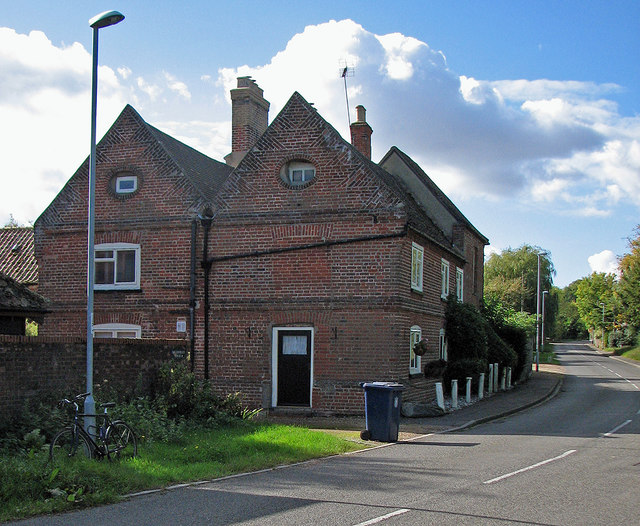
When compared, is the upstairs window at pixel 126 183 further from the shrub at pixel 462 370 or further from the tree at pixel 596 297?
the tree at pixel 596 297

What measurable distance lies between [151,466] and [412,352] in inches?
515

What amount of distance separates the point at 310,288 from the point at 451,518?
530 inches

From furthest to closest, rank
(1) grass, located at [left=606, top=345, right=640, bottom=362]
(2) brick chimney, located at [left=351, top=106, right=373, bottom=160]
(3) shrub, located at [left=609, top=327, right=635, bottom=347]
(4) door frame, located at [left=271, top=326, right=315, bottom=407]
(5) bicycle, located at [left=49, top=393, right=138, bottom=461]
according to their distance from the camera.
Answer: (3) shrub, located at [left=609, top=327, right=635, bottom=347]
(1) grass, located at [left=606, top=345, right=640, bottom=362]
(2) brick chimney, located at [left=351, top=106, right=373, bottom=160]
(4) door frame, located at [left=271, top=326, right=315, bottom=407]
(5) bicycle, located at [left=49, top=393, right=138, bottom=461]

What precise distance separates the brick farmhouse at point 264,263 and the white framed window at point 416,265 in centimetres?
7

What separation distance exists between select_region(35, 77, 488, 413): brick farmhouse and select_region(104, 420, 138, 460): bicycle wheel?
10.0 meters

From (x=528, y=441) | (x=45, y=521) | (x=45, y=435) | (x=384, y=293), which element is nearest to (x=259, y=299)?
(x=384, y=293)

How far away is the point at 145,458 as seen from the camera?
1133 centimetres

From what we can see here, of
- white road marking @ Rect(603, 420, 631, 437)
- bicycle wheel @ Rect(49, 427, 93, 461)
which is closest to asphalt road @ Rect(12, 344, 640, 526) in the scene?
white road marking @ Rect(603, 420, 631, 437)

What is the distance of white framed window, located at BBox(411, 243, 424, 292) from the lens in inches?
883

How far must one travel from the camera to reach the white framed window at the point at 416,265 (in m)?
22.4

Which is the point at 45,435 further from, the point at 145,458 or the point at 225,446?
the point at 225,446

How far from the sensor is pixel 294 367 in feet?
70.3

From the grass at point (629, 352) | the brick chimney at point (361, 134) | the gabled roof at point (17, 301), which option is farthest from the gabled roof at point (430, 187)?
the grass at point (629, 352)

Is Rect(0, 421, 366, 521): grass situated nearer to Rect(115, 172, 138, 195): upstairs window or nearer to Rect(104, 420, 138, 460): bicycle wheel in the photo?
Rect(104, 420, 138, 460): bicycle wheel
